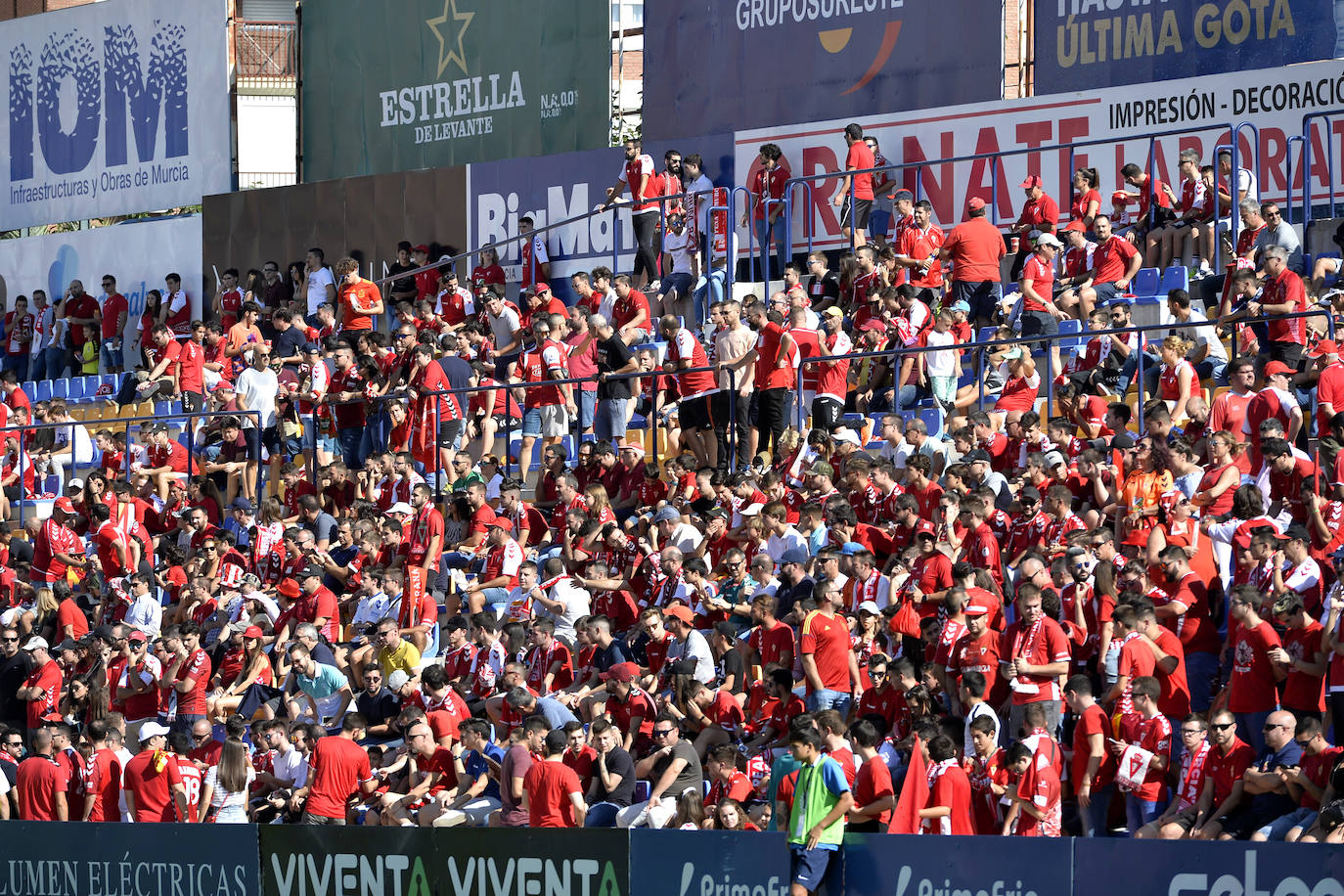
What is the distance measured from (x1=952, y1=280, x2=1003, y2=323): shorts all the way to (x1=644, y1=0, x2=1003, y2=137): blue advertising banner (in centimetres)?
427

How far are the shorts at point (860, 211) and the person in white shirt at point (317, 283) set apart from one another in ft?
23.3

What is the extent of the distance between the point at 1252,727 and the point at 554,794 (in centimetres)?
418

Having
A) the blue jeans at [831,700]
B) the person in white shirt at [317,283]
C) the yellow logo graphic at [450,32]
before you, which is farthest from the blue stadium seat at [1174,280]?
the yellow logo graphic at [450,32]

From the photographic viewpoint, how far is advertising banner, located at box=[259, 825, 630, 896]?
12156mm

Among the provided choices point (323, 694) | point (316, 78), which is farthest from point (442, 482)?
point (316, 78)

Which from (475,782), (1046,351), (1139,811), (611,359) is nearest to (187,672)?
(475,782)

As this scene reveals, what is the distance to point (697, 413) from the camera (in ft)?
59.2

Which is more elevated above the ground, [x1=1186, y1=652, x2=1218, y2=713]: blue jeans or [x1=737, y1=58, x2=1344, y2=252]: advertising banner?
[x1=737, y1=58, x2=1344, y2=252]: advertising banner

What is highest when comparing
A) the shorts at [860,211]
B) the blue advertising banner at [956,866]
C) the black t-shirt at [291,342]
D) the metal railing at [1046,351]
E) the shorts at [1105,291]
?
the shorts at [860,211]

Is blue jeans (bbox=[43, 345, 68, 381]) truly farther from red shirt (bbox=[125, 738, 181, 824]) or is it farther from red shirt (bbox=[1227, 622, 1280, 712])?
red shirt (bbox=[1227, 622, 1280, 712])

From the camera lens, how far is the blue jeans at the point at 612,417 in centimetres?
1873

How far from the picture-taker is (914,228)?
20.0m

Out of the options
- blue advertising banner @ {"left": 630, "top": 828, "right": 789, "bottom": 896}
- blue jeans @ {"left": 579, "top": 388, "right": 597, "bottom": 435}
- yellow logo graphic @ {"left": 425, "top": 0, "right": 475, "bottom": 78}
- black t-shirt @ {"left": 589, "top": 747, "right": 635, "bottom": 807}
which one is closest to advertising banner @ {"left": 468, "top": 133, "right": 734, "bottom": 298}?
yellow logo graphic @ {"left": 425, "top": 0, "right": 475, "bottom": 78}

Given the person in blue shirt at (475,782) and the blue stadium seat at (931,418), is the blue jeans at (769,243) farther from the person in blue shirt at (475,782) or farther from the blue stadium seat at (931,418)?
the person in blue shirt at (475,782)
